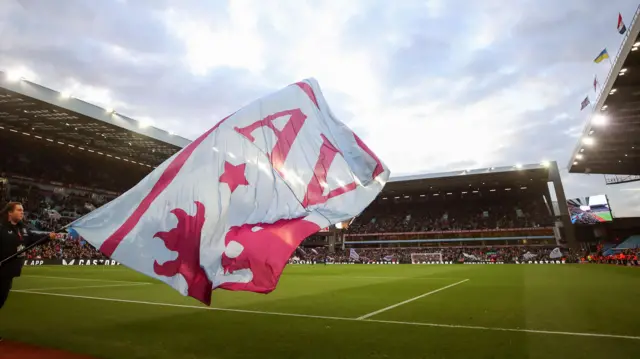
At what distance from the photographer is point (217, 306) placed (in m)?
9.28

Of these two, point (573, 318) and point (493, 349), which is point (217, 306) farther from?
point (573, 318)

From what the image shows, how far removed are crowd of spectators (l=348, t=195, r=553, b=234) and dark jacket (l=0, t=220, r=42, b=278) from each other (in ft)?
212

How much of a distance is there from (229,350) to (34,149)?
52.8 metres

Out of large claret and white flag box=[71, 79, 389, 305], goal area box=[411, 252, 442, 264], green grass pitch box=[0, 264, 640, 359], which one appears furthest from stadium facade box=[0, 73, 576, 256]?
large claret and white flag box=[71, 79, 389, 305]

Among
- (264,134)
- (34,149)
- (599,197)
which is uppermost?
(34,149)

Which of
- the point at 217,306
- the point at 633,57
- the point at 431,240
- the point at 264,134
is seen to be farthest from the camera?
the point at 431,240

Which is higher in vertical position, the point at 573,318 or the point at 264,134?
the point at 264,134

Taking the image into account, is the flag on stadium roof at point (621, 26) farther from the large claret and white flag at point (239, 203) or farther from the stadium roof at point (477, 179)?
the stadium roof at point (477, 179)

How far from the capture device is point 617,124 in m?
28.4

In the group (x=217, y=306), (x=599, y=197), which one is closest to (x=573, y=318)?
(x=217, y=306)

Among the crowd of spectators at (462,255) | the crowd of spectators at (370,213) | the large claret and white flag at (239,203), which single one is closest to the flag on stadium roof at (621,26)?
the crowd of spectators at (370,213)

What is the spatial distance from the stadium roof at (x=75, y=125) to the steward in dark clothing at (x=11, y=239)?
2641 cm

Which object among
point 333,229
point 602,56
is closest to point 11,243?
point 602,56

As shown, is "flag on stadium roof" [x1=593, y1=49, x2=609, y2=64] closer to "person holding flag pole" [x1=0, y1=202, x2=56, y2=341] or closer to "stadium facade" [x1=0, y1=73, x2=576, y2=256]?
"stadium facade" [x1=0, y1=73, x2=576, y2=256]
